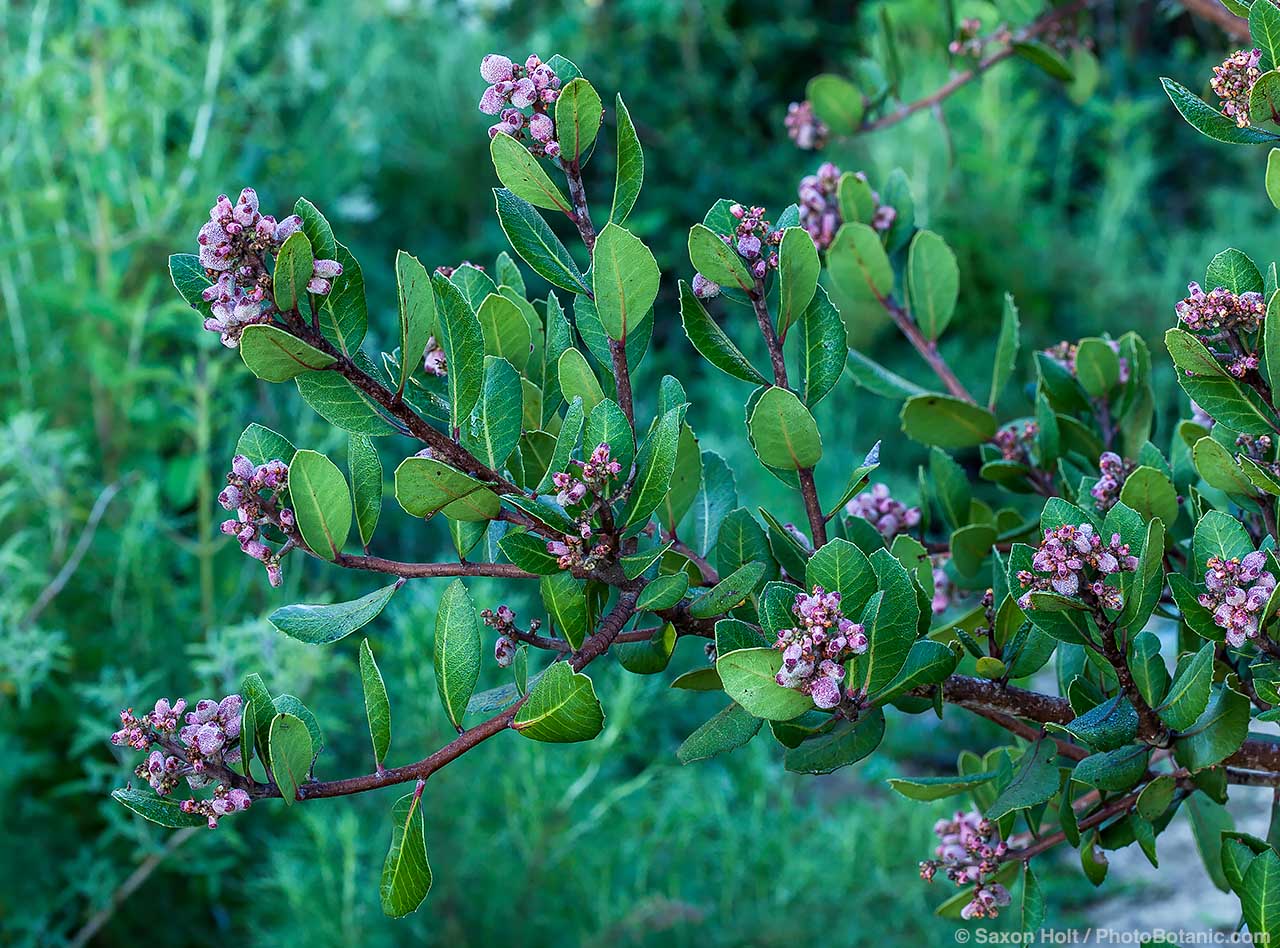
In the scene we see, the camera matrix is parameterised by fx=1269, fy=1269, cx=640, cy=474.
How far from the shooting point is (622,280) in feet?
1.77

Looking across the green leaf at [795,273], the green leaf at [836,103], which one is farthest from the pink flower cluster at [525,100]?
the green leaf at [836,103]

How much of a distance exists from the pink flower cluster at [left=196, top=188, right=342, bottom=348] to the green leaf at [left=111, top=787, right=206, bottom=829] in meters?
0.18

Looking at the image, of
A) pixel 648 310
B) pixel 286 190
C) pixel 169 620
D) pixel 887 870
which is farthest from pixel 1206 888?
pixel 286 190

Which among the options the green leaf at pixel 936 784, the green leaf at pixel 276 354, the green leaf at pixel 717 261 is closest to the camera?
the green leaf at pixel 276 354

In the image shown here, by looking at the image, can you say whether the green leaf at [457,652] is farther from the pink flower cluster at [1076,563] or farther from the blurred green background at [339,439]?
the blurred green background at [339,439]

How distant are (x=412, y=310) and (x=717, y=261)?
14cm

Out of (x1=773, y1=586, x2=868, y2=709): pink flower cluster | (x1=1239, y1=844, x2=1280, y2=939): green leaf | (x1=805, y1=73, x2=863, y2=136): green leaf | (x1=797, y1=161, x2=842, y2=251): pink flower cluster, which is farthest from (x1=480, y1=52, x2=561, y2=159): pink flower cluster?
(x1=805, y1=73, x2=863, y2=136): green leaf

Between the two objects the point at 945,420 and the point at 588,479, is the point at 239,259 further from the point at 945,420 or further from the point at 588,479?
the point at 945,420

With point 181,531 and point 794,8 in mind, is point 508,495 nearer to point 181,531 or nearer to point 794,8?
point 181,531

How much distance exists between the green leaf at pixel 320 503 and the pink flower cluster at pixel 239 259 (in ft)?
0.26

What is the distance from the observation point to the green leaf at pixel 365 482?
0.56 metres

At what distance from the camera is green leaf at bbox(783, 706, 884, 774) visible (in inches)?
21.8

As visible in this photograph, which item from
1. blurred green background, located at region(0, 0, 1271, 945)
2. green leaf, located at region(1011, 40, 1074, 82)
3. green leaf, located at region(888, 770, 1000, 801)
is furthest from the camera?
blurred green background, located at region(0, 0, 1271, 945)

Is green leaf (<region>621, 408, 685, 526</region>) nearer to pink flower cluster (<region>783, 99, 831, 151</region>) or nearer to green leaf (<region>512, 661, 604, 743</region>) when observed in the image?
green leaf (<region>512, 661, 604, 743</region>)
